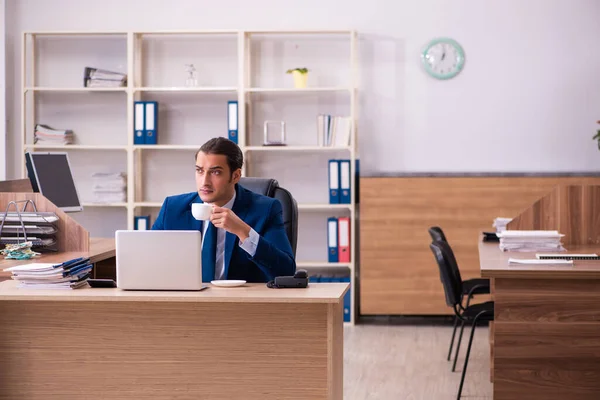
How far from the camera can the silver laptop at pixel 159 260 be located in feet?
8.78

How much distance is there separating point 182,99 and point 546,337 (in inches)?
158

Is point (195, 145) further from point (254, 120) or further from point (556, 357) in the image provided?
point (556, 357)

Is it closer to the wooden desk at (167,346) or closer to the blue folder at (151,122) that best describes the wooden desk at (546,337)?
the wooden desk at (167,346)

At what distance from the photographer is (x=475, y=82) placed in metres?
6.83

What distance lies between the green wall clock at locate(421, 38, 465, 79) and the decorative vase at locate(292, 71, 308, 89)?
98 centimetres

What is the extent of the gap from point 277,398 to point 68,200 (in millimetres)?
2592

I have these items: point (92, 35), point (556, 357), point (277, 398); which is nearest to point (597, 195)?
point (556, 357)

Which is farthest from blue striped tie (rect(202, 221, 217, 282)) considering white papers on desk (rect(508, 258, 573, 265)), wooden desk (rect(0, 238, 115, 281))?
white papers on desk (rect(508, 258, 573, 265))

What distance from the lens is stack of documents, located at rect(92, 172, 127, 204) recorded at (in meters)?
6.83

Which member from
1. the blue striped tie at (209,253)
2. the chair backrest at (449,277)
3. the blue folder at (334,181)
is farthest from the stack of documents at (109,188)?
the blue striped tie at (209,253)

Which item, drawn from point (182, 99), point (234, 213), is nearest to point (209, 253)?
point (234, 213)

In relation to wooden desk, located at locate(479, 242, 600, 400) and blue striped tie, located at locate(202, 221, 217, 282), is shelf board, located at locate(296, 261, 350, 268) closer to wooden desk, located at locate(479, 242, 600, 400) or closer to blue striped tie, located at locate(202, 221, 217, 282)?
wooden desk, located at locate(479, 242, 600, 400)

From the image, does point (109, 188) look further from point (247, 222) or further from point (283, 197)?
point (247, 222)

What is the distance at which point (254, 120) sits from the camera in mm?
6973
